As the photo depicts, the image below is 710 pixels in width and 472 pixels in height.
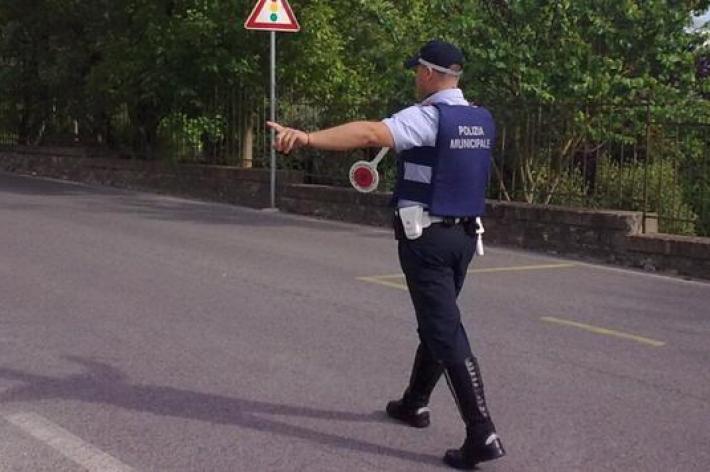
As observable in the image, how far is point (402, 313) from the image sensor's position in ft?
24.6

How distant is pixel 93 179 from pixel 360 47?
677 cm

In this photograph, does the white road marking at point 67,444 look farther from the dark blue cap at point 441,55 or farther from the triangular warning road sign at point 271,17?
the triangular warning road sign at point 271,17

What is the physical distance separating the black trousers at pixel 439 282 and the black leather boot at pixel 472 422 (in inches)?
2.3

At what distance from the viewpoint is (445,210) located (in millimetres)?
4230

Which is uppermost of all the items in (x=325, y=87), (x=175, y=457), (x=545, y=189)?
(x=325, y=87)

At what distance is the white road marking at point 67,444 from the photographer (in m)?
4.22

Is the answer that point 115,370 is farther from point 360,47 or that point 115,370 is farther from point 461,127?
point 360,47

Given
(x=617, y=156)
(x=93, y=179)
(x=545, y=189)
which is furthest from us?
(x=93, y=179)

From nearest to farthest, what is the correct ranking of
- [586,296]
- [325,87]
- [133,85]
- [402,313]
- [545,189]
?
[402,313] → [586,296] → [545,189] → [325,87] → [133,85]

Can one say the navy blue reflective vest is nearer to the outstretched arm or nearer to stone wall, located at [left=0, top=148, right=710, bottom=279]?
the outstretched arm

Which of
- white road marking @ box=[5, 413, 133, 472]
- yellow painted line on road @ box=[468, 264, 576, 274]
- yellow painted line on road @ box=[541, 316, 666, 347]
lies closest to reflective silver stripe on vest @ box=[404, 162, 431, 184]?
white road marking @ box=[5, 413, 133, 472]

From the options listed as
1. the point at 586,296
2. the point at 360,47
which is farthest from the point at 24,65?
the point at 586,296

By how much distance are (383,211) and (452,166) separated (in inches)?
356

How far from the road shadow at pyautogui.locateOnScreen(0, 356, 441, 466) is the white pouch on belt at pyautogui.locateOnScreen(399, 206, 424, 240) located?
104 centimetres
